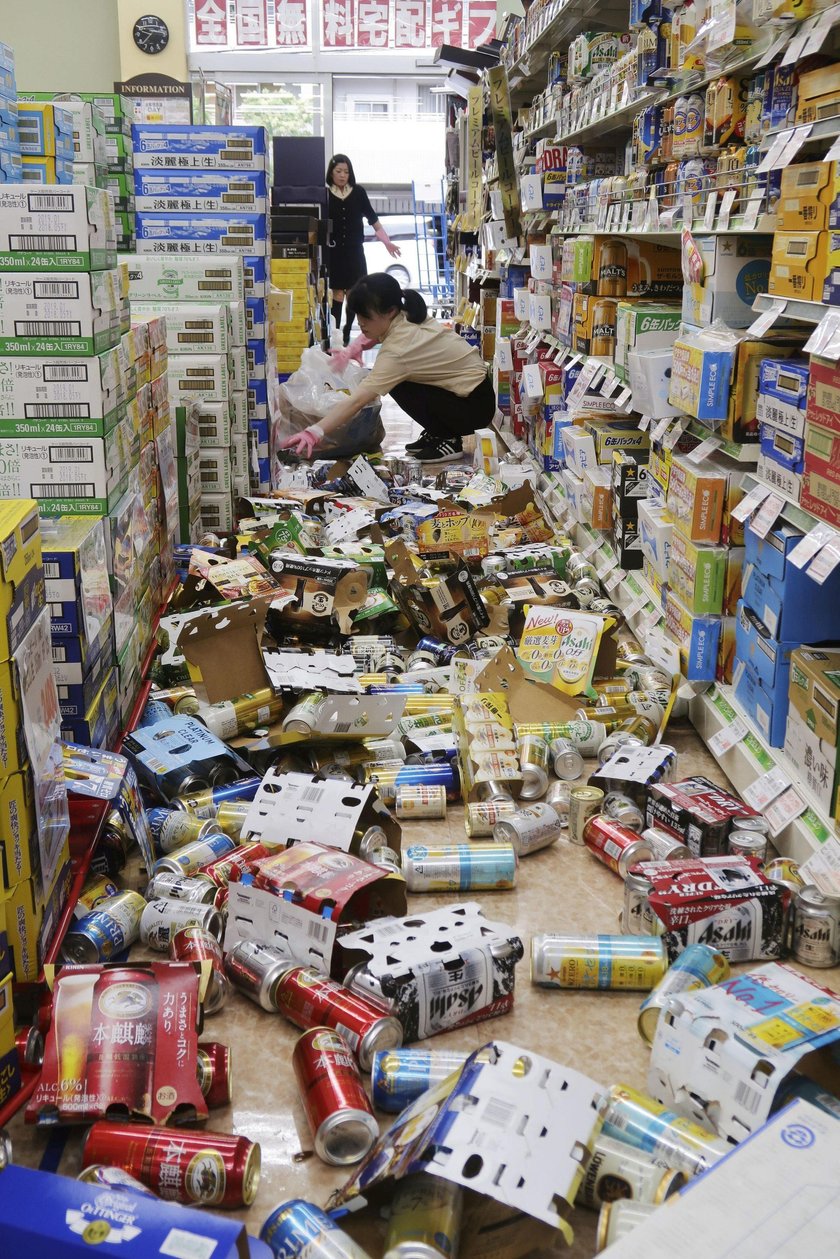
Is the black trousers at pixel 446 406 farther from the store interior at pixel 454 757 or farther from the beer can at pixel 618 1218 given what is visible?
the beer can at pixel 618 1218

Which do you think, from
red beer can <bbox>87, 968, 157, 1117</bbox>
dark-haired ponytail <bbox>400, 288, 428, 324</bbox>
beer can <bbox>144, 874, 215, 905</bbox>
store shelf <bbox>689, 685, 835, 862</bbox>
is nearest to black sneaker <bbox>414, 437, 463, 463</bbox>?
dark-haired ponytail <bbox>400, 288, 428, 324</bbox>

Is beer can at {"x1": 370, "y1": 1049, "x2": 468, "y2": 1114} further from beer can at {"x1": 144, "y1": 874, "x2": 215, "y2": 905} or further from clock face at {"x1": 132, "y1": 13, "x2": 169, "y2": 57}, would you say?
clock face at {"x1": 132, "y1": 13, "x2": 169, "y2": 57}

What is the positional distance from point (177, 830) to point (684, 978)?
1.19 metres

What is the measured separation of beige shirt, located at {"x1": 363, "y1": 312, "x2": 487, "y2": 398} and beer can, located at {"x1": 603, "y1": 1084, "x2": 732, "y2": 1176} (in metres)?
5.66

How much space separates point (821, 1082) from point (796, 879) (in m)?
0.63

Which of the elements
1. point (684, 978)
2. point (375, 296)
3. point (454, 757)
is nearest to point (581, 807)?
point (454, 757)

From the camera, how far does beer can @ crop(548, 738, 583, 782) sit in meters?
3.01

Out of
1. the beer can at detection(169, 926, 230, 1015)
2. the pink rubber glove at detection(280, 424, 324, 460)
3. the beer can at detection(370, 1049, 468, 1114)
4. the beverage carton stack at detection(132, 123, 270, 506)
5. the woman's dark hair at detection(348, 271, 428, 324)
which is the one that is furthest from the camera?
the woman's dark hair at detection(348, 271, 428, 324)

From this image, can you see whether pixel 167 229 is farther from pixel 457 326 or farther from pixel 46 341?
pixel 457 326

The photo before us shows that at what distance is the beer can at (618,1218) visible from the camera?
137 cm

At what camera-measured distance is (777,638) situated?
2.70m

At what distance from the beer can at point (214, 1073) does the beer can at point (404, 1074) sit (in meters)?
0.23

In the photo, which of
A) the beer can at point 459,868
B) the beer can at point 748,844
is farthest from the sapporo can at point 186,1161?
the beer can at point 748,844

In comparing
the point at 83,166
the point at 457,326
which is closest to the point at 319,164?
the point at 457,326
